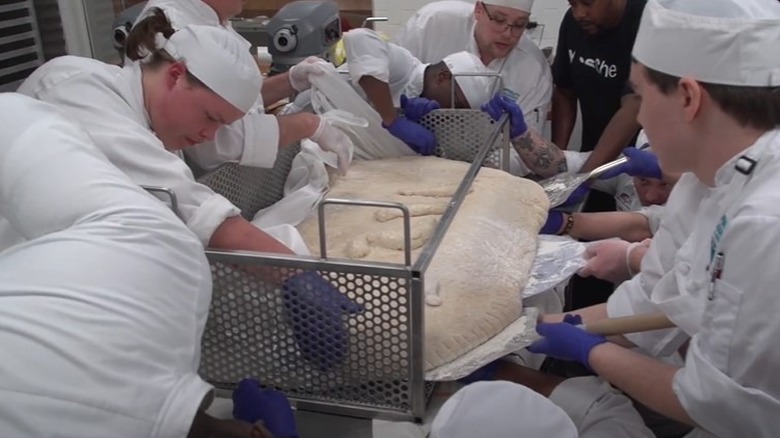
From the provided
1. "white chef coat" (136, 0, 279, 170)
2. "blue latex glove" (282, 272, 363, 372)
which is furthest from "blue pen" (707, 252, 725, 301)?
"white chef coat" (136, 0, 279, 170)

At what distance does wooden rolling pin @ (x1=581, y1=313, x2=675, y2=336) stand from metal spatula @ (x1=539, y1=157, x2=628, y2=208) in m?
0.59

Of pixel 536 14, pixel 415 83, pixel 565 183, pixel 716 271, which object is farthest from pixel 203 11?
pixel 536 14

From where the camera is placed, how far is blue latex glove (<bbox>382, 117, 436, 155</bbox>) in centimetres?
193

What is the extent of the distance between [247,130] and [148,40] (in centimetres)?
30

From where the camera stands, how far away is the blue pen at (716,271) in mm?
922

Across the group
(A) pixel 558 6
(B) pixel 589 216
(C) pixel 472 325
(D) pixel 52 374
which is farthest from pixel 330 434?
(A) pixel 558 6

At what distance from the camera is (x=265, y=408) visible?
1029mm

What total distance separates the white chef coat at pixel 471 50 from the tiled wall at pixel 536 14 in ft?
2.51

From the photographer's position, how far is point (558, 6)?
3262mm

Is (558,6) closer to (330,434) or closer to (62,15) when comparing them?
(62,15)

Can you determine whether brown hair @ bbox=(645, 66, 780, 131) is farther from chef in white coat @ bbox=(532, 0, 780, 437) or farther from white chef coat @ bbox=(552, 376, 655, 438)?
white chef coat @ bbox=(552, 376, 655, 438)

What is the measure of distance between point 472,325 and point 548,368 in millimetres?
319

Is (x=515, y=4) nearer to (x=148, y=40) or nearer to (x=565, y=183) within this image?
(x=565, y=183)

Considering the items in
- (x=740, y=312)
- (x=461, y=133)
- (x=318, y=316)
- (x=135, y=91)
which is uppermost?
(x=135, y=91)
